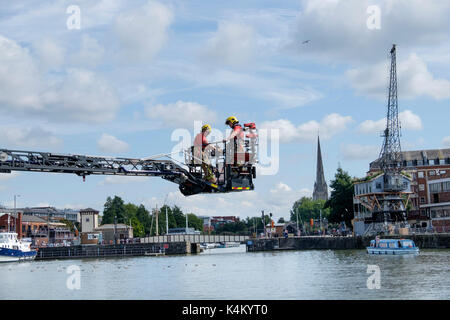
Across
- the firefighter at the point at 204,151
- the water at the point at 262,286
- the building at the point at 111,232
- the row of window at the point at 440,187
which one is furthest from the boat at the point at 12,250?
the row of window at the point at 440,187

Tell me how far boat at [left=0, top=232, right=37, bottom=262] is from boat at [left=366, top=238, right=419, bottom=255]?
72.0 metres

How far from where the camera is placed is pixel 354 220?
144250 mm

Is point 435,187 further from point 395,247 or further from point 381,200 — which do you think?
point 395,247

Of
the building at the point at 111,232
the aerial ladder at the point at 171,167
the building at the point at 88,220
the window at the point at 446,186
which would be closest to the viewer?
the aerial ladder at the point at 171,167

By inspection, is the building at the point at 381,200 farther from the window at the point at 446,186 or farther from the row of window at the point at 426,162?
the row of window at the point at 426,162

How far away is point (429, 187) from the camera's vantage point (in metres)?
149

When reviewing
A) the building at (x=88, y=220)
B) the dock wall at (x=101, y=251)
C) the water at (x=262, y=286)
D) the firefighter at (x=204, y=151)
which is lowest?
the dock wall at (x=101, y=251)

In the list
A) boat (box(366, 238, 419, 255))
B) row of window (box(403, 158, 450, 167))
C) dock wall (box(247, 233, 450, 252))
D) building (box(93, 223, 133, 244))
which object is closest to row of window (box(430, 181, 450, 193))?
row of window (box(403, 158, 450, 167))

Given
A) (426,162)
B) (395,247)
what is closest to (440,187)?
(426,162)

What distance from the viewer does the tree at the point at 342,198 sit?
155 metres

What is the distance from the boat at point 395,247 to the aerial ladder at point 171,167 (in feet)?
197
